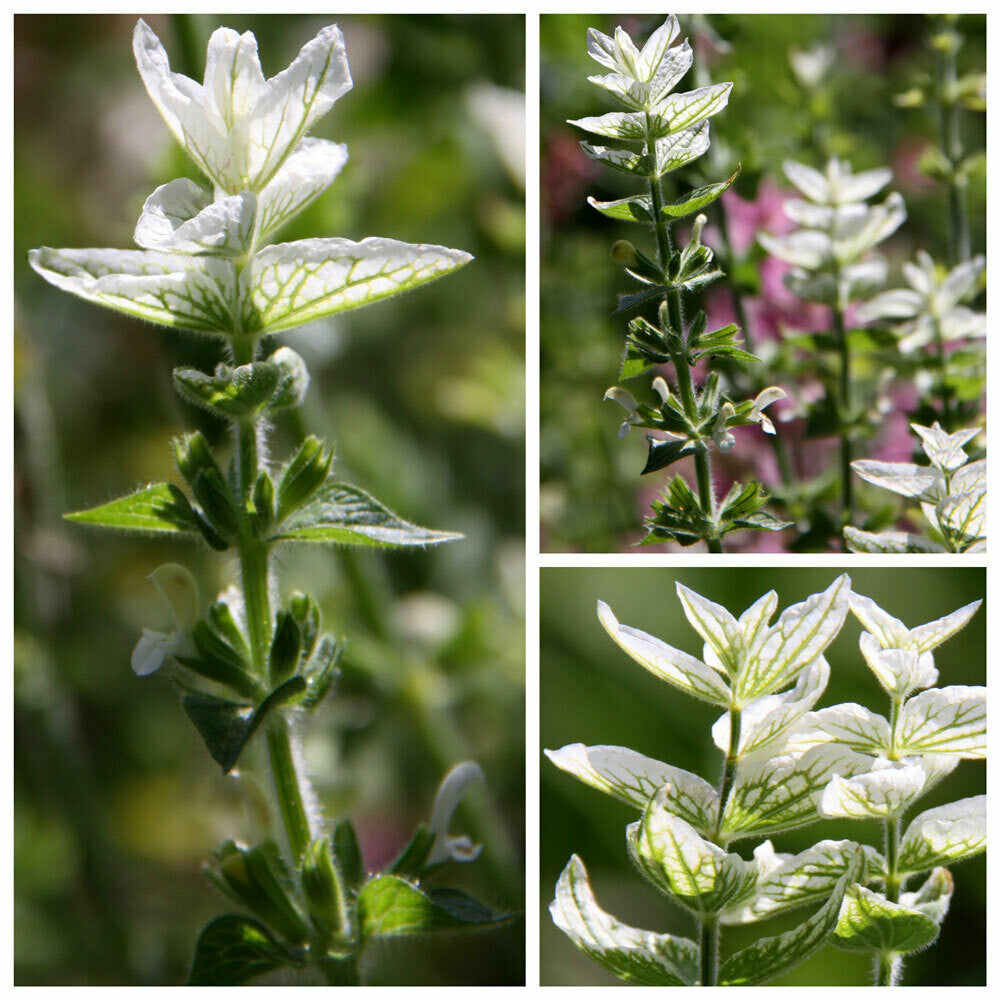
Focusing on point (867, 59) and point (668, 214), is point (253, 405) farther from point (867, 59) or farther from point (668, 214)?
point (867, 59)

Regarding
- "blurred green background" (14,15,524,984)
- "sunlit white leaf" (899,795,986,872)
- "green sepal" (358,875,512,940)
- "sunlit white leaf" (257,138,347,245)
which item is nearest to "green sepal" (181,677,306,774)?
"green sepal" (358,875,512,940)

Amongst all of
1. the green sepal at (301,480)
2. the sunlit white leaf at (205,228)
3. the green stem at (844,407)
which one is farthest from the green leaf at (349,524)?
the green stem at (844,407)

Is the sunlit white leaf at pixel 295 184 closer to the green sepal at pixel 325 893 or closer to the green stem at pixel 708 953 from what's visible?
the green sepal at pixel 325 893

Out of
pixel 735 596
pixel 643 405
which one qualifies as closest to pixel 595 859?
pixel 735 596

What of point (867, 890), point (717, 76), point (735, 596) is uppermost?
point (717, 76)

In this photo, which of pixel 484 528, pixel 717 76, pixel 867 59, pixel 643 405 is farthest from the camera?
pixel 484 528

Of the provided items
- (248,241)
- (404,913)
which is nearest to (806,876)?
(404,913)
